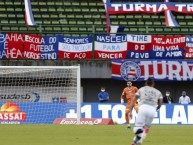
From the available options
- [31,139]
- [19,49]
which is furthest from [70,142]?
[19,49]

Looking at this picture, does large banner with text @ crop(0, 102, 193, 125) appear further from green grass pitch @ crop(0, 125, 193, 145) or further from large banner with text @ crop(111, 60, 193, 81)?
green grass pitch @ crop(0, 125, 193, 145)

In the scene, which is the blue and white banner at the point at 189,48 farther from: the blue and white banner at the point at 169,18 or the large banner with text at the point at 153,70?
the blue and white banner at the point at 169,18

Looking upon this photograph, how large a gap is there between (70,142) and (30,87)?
14823 mm

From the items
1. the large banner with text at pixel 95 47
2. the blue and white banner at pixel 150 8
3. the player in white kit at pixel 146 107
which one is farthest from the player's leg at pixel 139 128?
the blue and white banner at pixel 150 8

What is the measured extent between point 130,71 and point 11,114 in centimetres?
712

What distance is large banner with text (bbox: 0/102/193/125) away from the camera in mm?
29422

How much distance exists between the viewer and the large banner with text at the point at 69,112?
29422mm

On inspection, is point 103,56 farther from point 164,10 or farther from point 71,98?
point 164,10

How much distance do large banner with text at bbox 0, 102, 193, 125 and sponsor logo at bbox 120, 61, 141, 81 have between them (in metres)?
3.37

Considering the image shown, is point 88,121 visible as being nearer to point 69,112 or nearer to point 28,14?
point 69,112

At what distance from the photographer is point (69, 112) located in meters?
29.6

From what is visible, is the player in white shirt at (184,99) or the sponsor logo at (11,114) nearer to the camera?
the sponsor logo at (11,114)

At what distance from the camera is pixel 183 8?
41.2 metres

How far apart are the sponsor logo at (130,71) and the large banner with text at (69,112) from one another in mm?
3368
